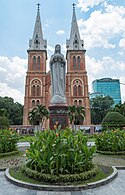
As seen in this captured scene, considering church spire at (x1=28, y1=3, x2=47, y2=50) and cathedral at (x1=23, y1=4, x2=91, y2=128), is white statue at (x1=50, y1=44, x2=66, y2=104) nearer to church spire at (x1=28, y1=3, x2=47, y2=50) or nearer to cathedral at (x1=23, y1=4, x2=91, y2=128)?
cathedral at (x1=23, y1=4, x2=91, y2=128)

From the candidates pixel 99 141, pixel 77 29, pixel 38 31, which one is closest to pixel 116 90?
pixel 77 29

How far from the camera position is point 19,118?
50.2 metres

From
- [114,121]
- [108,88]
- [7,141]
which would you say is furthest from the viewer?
[108,88]

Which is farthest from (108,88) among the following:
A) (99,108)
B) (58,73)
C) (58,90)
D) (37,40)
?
(58,90)

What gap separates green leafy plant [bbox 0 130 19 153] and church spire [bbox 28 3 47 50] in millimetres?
42207

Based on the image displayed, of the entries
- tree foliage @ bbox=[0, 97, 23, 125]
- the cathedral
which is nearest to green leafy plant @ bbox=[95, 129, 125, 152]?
the cathedral

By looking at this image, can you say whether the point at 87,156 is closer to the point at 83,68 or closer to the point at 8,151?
the point at 8,151

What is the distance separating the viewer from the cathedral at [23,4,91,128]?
45.0m

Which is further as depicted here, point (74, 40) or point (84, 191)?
point (74, 40)

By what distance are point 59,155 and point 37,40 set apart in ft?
159

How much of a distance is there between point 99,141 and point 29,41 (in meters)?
46.6

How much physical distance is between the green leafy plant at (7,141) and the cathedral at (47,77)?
3457 centimetres

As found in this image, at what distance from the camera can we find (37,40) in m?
49.2

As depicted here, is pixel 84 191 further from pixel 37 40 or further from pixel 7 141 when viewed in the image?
pixel 37 40
